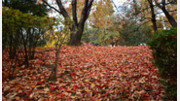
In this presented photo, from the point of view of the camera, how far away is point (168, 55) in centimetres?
A: 208

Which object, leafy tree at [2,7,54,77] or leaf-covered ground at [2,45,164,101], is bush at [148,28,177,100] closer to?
leaf-covered ground at [2,45,164,101]

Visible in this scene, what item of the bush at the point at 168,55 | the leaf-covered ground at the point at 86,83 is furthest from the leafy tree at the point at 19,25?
the bush at the point at 168,55

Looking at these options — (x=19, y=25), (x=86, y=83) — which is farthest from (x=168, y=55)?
(x=19, y=25)

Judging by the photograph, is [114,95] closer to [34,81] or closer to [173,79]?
[173,79]

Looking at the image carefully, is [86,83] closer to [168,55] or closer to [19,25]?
[168,55]

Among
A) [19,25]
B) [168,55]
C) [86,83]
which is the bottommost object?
[86,83]

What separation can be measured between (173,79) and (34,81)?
3.83 meters

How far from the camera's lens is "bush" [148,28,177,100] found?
201 centimetres

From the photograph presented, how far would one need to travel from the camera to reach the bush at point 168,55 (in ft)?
6.58

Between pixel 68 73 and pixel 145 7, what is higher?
pixel 145 7

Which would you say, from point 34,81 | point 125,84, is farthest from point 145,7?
point 34,81

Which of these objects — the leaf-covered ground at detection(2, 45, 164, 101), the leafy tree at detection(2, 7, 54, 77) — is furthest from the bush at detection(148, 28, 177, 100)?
the leafy tree at detection(2, 7, 54, 77)

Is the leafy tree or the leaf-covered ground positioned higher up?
the leafy tree

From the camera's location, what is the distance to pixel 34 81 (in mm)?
4027
